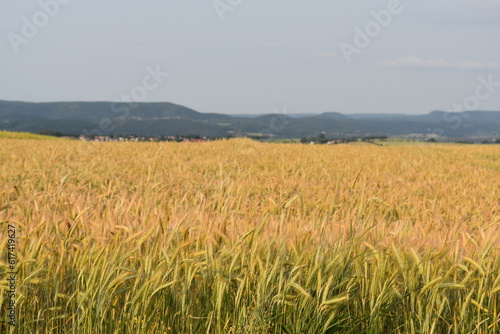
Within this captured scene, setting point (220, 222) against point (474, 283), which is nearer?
point (474, 283)

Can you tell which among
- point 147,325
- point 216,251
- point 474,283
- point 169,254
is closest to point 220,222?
point 216,251

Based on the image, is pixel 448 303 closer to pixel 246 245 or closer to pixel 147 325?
pixel 246 245

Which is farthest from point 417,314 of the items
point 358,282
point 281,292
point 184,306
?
point 184,306

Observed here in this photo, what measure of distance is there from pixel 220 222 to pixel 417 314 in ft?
4.04

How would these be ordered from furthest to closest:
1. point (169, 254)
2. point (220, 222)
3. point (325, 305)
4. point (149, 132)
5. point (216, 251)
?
point (149, 132), point (220, 222), point (216, 251), point (169, 254), point (325, 305)

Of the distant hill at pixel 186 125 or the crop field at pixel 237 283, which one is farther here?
the distant hill at pixel 186 125

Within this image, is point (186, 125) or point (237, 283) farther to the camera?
point (186, 125)

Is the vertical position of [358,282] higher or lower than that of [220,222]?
lower

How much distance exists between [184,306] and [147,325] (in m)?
0.20

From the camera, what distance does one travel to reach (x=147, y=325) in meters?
2.29

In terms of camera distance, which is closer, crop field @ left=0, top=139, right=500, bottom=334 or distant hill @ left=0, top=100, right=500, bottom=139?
crop field @ left=0, top=139, right=500, bottom=334

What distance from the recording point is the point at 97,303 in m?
2.29

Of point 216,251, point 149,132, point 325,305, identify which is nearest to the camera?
point 325,305

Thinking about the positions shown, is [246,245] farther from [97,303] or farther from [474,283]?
[474,283]
